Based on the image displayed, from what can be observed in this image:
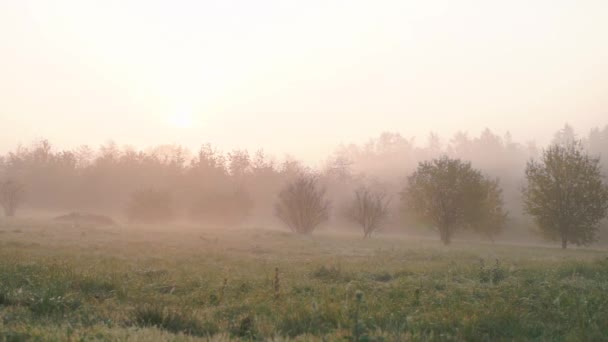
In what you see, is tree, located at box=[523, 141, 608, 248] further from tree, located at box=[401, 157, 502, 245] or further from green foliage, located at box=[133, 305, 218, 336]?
green foliage, located at box=[133, 305, 218, 336]

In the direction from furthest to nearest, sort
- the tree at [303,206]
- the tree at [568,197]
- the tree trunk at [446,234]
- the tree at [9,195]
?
the tree at [9,195] < the tree at [303,206] < the tree trunk at [446,234] < the tree at [568,197]

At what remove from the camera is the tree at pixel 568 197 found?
37.6 metres

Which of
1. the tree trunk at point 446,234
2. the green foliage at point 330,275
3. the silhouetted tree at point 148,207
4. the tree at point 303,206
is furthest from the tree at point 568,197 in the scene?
the silhouetted tree at point 148,207

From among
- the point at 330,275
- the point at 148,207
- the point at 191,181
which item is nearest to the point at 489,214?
the point at 330,275

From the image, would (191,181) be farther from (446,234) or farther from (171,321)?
(171,321)

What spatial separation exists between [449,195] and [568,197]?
10.7 meters

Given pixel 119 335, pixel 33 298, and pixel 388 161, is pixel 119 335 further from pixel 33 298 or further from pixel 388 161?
pixel 388 161

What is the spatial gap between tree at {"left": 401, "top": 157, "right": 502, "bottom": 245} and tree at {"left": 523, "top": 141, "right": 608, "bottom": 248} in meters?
5.13

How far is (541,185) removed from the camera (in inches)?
1551

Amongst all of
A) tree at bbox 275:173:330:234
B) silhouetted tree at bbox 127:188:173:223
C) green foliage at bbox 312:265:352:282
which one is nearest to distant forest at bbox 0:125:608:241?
silhouetted tree at bbox 127:188:173:223

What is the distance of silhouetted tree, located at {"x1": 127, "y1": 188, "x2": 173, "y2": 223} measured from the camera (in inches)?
2566

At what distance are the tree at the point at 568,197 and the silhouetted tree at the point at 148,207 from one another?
5369 cm

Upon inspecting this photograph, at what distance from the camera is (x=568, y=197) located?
38.2 m

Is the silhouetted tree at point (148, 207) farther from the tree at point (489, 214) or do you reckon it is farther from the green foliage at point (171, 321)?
the green foliage at point (171, 321)
